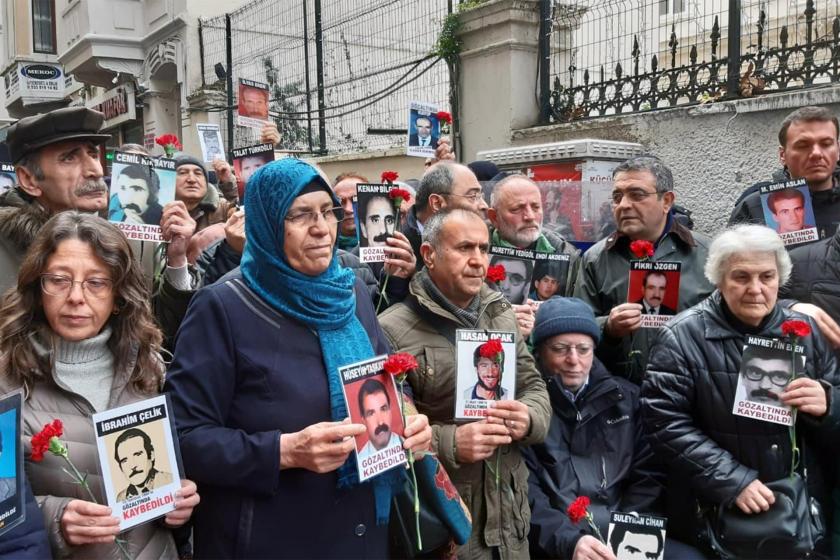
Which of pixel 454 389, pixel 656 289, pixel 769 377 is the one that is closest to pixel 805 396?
pixel 769 377

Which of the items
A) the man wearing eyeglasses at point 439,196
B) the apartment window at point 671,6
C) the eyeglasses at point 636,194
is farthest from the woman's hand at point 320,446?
the apartment window at point 671,6

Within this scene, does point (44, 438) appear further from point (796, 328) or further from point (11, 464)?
point (796, 328)

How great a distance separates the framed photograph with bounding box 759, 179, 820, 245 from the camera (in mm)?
3682

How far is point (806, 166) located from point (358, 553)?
3.23m

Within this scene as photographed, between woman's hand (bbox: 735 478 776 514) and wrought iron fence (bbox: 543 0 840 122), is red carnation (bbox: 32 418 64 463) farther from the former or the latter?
wrought iron fence (bbox: 543 0 840 122)

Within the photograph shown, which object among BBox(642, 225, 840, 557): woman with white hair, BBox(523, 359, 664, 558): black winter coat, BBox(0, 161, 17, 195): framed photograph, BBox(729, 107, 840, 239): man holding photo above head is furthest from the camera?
BBox(0, 161, 17, 195): framed photograph

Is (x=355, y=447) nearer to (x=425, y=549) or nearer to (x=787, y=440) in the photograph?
(x=425, y=549)

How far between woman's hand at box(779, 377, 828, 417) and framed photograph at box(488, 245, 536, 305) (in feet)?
3.93

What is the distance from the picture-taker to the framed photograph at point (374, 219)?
11.8 feet

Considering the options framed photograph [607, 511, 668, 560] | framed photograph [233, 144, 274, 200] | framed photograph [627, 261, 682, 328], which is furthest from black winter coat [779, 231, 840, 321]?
framed photograph [233, 144, 274, 200]

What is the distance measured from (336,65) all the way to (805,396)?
9.65 m

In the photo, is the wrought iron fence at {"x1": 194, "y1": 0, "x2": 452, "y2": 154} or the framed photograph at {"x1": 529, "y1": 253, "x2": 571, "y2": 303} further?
the wrought iron fence at {"x1": 194, "y1": 0, "x2": 452, "y2": 154}

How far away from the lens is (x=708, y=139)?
20.5 feet

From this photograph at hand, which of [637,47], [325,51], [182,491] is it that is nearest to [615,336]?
[182,491]
